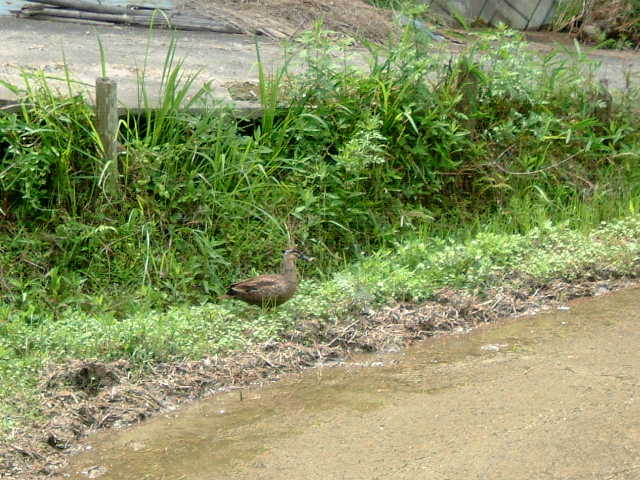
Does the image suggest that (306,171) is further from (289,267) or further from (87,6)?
(87,6)

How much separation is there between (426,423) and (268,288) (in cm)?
164

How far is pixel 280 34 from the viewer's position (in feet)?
33.0

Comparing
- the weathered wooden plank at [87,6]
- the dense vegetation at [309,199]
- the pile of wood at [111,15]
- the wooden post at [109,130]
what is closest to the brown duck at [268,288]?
the dense vegetation at [309,199]

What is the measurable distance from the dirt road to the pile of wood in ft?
18.0

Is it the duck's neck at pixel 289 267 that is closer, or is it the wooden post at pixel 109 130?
the duck's neck at pixel 289 267

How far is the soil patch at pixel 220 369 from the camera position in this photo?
15.4 ft

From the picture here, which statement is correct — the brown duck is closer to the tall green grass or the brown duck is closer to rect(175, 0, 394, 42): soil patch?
the tall green grass

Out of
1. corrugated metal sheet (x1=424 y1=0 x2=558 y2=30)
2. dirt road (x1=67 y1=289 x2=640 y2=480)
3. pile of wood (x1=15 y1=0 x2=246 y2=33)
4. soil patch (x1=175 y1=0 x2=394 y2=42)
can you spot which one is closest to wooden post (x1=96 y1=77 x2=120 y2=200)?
dirt road (x1=67 y1=289 x2=640 y2=480)

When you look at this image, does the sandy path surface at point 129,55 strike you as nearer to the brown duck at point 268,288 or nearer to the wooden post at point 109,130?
the wooden post at point 109,130

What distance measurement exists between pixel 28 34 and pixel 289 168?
3515mm

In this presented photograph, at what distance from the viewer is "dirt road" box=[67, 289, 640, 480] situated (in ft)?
14.6

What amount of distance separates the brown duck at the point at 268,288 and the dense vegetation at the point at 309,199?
0.37ft

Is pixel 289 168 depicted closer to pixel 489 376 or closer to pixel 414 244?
pixel 414 244

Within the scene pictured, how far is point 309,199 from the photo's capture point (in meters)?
7.11
